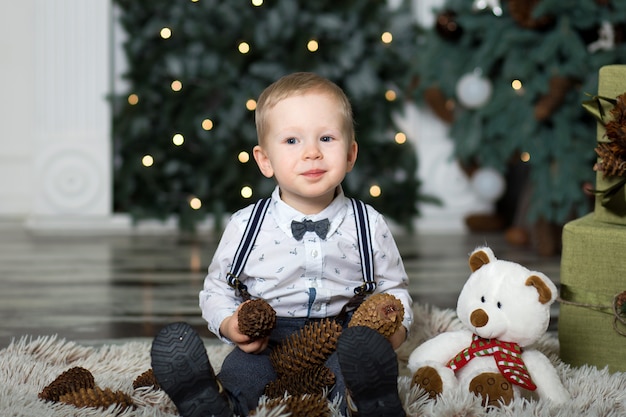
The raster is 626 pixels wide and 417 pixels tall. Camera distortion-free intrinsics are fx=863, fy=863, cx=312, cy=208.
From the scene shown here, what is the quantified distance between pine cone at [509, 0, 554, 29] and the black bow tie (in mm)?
1780

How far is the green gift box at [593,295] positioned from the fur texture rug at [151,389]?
37mm

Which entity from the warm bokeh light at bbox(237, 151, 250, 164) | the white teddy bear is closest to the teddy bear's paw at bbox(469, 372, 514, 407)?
the white teddy bear

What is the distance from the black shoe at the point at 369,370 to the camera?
108cm

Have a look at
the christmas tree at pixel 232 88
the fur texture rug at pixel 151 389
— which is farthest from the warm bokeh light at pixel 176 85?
the fur texture rug at pixel 151 389

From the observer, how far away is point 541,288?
1.34 meters

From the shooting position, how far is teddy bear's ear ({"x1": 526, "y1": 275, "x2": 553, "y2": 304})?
4.39ft

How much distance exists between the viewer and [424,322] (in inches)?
69.7

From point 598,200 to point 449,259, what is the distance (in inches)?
52.0

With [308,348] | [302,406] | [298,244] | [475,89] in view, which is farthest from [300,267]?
[475,89]

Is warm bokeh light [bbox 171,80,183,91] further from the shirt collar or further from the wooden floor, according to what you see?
the shirt collar

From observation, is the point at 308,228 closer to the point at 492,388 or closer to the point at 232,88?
the point at 492,388

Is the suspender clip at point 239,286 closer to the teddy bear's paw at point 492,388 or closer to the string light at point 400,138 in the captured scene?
the teddy bear's paw at point 492,388

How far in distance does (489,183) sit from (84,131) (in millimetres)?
1666

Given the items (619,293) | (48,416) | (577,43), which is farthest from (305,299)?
(577,43)
